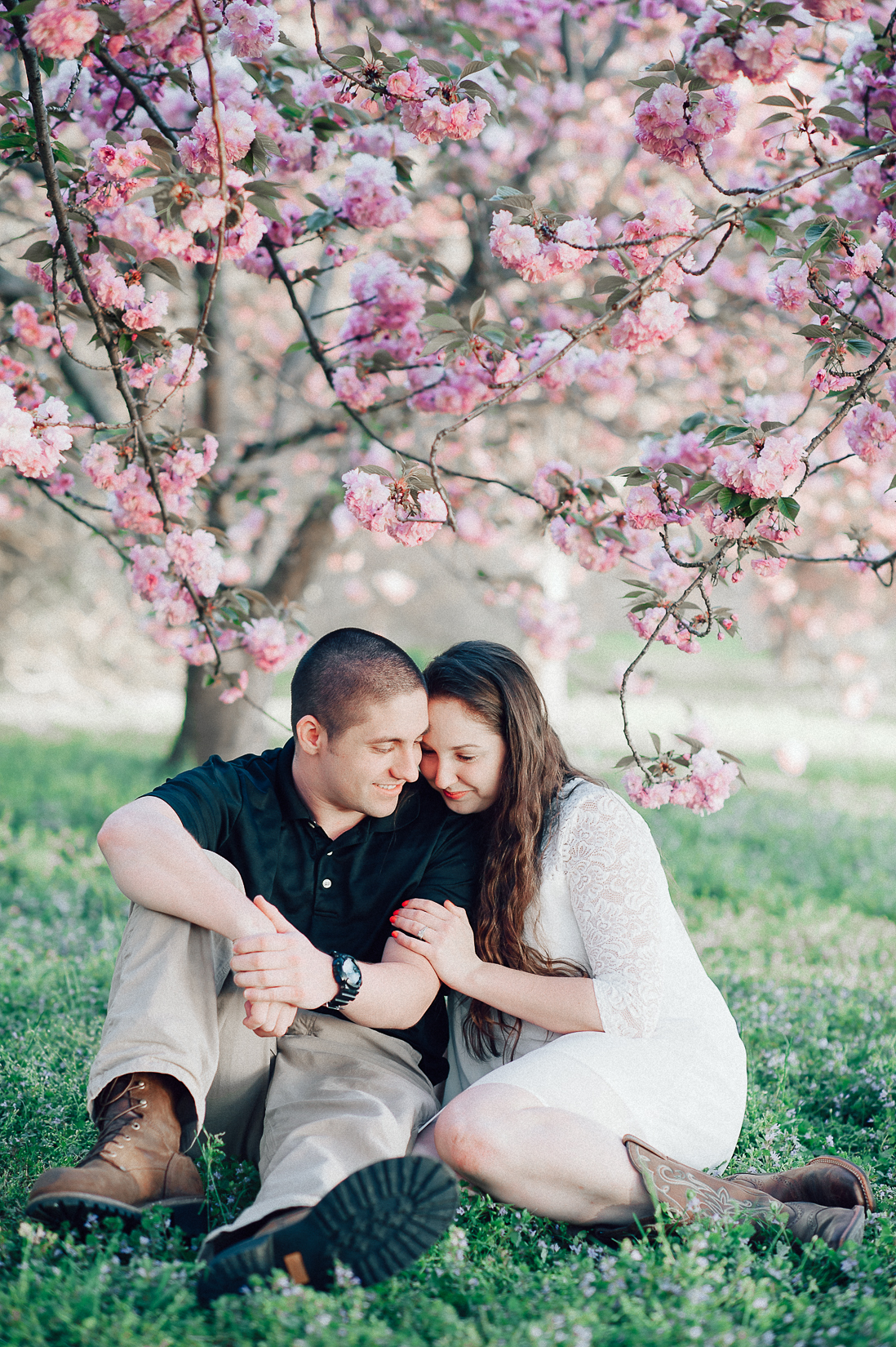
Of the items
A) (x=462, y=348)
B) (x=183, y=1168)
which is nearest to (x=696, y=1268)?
(x=183, y=1168)

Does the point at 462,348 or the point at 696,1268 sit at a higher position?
the point at 462,348

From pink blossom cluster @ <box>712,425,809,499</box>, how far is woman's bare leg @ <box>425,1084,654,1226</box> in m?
1.35

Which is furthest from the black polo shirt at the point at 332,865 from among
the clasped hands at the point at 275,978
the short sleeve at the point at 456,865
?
the clasped hands at the point at 275,978

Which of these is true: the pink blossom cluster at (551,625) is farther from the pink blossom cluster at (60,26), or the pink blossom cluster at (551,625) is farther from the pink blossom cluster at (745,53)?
the pink blossom cluster at (60,26)

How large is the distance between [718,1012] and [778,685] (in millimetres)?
13366

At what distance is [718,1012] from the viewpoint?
2398mm

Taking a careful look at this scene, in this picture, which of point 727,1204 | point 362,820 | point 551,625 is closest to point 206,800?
point 362,820

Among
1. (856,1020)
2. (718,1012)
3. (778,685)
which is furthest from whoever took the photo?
(778,685)

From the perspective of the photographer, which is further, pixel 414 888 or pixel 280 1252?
pixel 414 888

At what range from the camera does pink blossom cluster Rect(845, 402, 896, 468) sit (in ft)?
8.29

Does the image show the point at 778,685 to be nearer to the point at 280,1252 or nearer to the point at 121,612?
the point at 121,612

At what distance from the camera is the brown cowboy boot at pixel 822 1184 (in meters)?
2.20

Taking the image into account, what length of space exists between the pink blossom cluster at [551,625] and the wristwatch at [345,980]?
359 cm

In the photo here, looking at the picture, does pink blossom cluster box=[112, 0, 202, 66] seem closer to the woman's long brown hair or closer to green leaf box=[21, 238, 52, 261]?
green leaf box=[21, 238, 52, 261]
